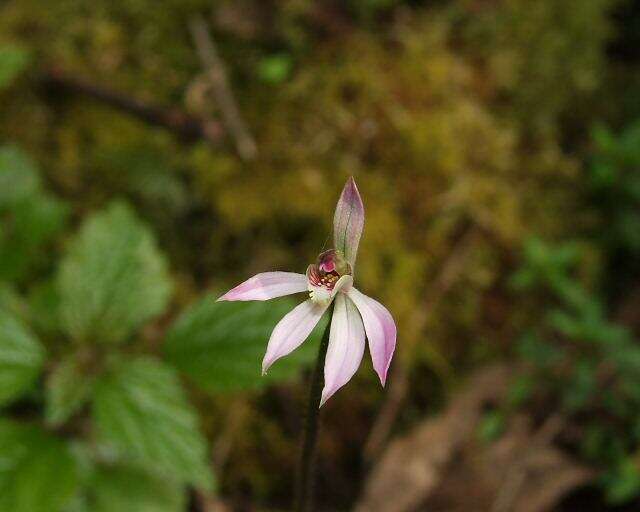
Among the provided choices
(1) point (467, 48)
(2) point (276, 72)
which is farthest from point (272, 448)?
→ (1) point (467, 48)

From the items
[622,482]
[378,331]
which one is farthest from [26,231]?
[622,482]

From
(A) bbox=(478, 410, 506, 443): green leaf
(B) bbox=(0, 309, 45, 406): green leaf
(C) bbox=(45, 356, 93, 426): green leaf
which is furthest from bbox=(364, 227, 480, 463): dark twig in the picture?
(B) bbox=(0, 309, 45, 406): green leaf

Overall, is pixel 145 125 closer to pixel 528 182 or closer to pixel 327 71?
pixel 327 71

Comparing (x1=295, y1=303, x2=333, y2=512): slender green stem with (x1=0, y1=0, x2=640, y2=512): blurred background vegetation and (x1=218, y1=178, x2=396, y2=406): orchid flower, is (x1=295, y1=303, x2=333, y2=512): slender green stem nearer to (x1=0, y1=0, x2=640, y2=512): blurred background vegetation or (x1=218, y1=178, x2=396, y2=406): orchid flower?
(x1=218, y1=178, x2=396, y2=406): orchid flower

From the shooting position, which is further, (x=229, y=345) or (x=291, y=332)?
(x=229, y=345)

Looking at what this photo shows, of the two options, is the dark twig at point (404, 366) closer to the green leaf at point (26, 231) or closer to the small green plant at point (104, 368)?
the small green plant at point (104, 368)

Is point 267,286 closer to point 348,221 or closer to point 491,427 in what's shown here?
point 348,221
